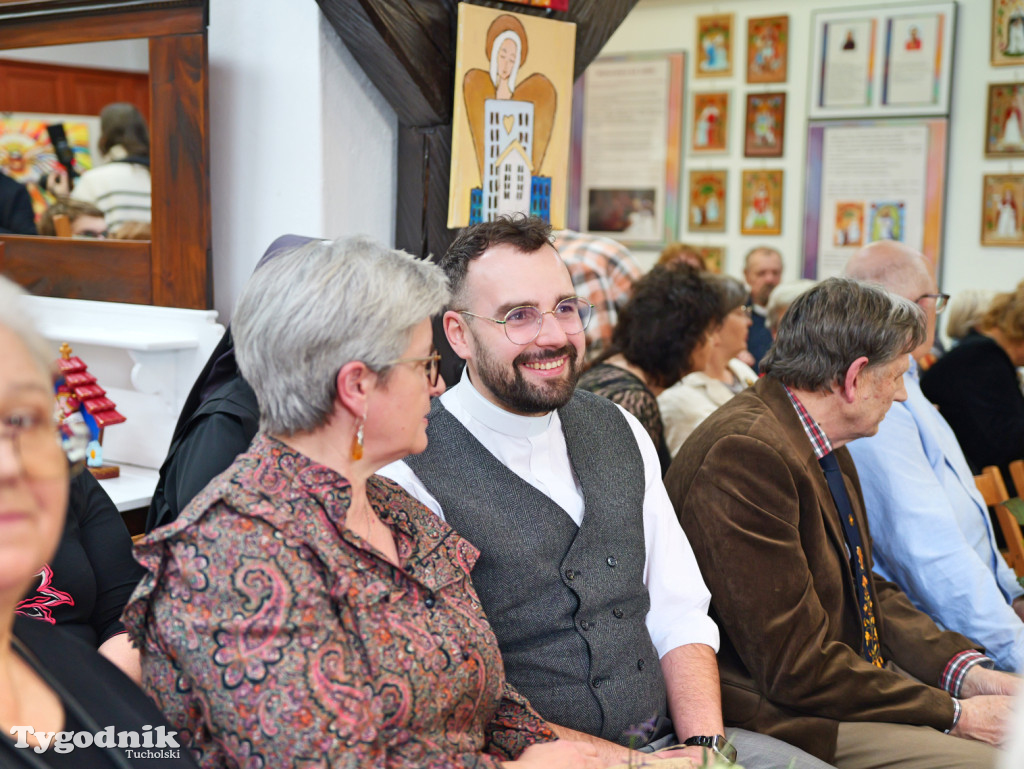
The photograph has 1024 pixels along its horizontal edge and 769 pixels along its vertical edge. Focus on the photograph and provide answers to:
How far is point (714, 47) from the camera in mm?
7941

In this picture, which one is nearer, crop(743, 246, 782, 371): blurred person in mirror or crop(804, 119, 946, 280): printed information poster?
crop(804, 119, 946, 280): printed information poster

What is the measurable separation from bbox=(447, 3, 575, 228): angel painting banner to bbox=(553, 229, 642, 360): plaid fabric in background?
178 centimetres

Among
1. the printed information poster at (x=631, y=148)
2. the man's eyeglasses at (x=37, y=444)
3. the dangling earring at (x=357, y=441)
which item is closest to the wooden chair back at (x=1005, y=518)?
the dangling earring at (x=357, y=441)

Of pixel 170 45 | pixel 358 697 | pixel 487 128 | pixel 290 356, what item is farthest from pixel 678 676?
pixel 170 45

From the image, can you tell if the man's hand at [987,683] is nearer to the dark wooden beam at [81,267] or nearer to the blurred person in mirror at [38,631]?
the blurred person in mirror at [38,631]

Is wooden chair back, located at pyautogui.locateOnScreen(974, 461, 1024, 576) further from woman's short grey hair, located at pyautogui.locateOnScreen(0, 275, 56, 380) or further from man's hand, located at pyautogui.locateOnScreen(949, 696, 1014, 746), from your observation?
woman's short grey hair, located at pyautogui.locateOnScreen(0, 275, 56, 380)

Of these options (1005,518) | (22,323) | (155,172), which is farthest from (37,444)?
(1005,518)

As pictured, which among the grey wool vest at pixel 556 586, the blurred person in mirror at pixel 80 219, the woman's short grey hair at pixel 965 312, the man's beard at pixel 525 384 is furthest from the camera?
the woman's short grey hair at pixel 965 312

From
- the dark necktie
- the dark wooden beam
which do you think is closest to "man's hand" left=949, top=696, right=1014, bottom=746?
the dark necktie

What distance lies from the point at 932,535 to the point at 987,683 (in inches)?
17.5

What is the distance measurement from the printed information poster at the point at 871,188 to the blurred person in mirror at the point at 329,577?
248 inches

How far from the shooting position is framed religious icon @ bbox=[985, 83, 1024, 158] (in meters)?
7.02

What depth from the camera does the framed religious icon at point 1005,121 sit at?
7016mm

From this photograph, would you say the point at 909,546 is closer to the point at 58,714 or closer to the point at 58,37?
the point at 58,714
